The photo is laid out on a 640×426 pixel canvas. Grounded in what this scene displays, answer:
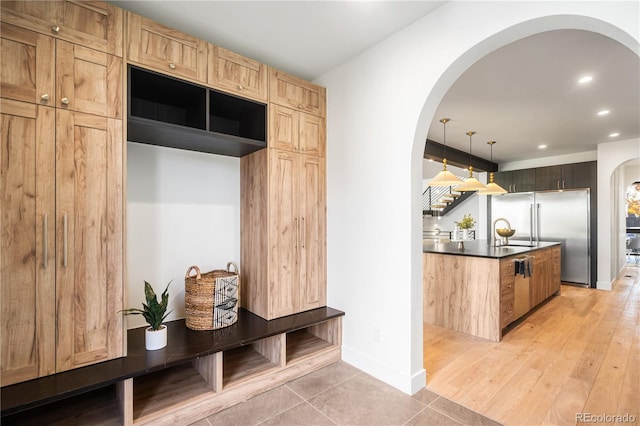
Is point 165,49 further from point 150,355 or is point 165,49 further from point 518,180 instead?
point 518,180

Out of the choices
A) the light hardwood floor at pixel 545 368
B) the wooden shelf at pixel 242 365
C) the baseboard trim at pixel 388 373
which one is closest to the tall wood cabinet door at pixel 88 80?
the wooden shelf at pixel 242 365

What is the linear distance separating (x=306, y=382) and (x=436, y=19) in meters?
2.79

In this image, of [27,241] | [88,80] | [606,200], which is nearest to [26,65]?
[88,80]

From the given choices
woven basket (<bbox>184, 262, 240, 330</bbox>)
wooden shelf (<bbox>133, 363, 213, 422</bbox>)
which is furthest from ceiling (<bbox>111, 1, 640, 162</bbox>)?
wooden shelf (<bbox>133, 363, 213, 422</bbox>)

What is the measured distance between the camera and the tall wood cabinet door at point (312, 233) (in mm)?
2650

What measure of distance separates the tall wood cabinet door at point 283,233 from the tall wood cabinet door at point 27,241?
1.34 metres

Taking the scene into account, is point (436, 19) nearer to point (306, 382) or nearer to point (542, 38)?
point (542, 38)

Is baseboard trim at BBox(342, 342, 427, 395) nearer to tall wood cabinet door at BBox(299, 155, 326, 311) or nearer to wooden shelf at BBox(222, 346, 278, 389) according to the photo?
tall wood cabinet door at BBox(299, 155, 326, 311)

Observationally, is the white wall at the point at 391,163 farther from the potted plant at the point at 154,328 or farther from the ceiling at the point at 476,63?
the potted plant at the point at 154,328

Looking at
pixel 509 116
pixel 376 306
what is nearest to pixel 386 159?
pixel 376 306

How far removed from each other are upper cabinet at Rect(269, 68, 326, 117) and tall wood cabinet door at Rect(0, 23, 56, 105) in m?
1.38

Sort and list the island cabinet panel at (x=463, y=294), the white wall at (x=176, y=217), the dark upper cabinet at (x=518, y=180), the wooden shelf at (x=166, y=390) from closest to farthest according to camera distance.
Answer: the wooden shelf at (x=166, y=390) < the white wall at (x=176, y=217) < the island cabinet panel at (x=463, y=294) < the dark upper cabinet at (x=518, y=180)

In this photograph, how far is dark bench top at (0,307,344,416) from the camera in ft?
4.66

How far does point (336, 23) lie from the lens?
2.13m
